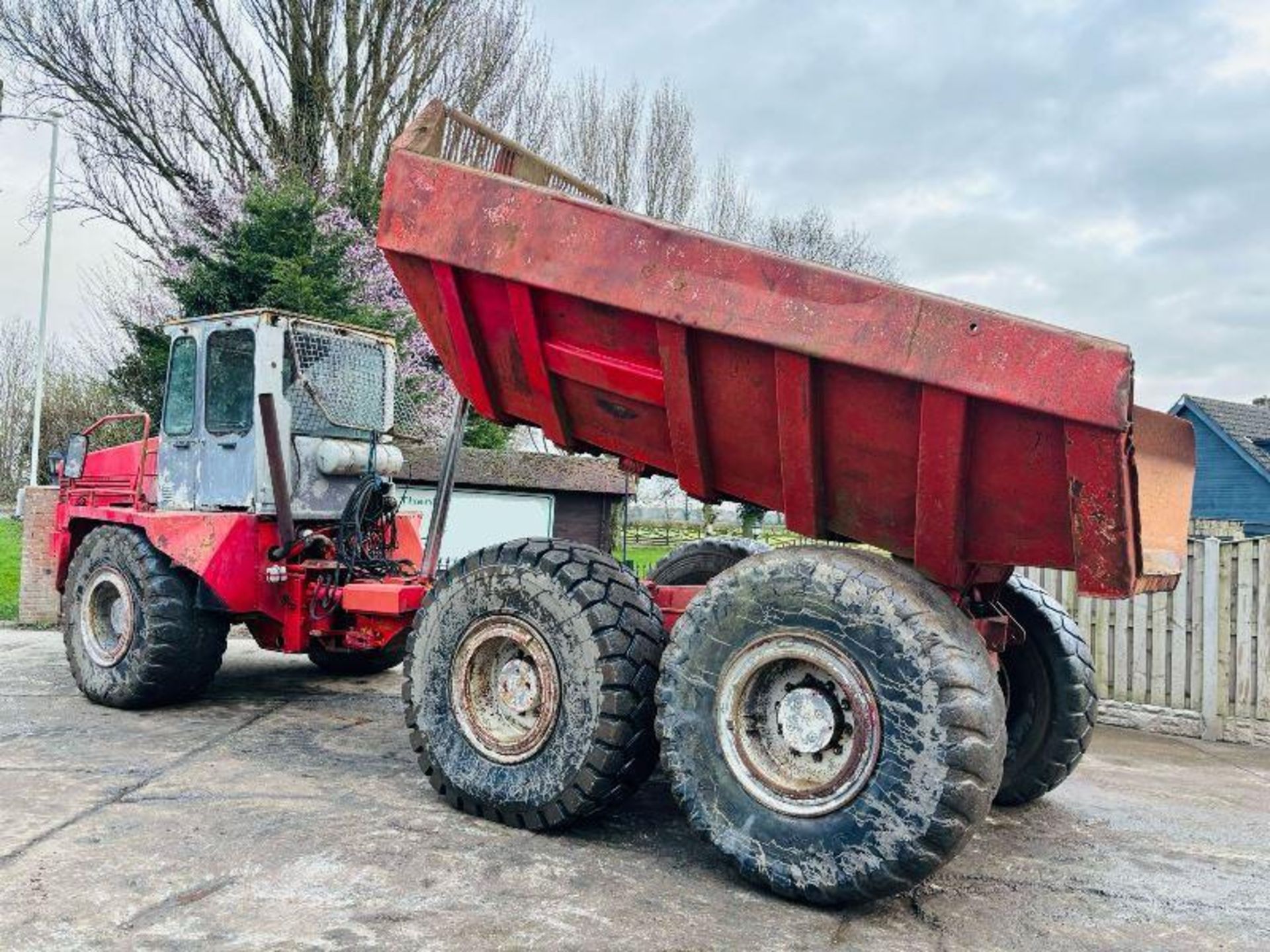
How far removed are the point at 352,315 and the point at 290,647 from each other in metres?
Result: 7.14

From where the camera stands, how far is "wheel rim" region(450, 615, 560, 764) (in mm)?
3752

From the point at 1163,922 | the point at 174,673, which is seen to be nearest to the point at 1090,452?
A: the point at 1163,922

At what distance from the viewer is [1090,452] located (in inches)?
114

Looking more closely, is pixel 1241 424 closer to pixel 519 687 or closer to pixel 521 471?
pixel 521 471

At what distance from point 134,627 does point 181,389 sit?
1557mm

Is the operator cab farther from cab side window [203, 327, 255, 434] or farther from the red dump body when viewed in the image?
the red dump body

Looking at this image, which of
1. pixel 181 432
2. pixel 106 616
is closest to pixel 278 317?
pixel 181 432

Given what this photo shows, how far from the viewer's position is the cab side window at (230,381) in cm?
595

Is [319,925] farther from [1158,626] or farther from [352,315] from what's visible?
[352,315]

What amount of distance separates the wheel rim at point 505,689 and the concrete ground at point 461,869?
0.34 m

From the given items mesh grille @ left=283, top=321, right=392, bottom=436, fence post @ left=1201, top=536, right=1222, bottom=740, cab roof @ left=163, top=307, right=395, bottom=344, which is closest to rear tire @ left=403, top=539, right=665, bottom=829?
mesh grille @ left=283, top=321, right=392, bottom=436

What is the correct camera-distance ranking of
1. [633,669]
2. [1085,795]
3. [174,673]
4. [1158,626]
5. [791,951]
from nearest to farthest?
[791,951], [633,669], [1085,795], [174,673], [1158,626]

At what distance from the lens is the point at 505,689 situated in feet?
13.0

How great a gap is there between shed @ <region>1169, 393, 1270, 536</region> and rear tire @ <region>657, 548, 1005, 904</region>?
3032 centimetres
